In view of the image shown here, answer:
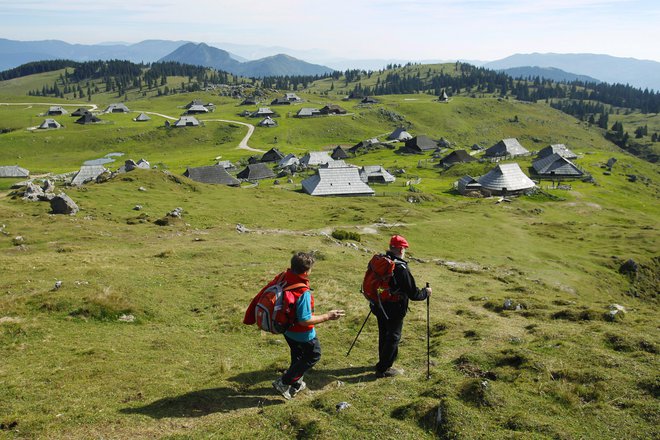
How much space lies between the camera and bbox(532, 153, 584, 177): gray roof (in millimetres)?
93312

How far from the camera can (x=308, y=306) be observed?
948 centimetres

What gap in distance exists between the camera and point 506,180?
77938mm

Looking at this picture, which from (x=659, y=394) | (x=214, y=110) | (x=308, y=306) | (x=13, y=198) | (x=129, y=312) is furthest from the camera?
(x=214, y=110)

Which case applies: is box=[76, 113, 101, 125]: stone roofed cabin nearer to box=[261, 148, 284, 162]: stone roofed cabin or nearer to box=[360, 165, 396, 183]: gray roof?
box=[261, 148, 284, 162]: stone roofed cabin

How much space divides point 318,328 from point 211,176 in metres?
65.5

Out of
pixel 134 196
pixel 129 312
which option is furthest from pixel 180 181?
pixel 129 312

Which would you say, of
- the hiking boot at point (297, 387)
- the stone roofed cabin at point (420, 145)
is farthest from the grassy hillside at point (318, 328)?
the stone roofed cabin at point (420, 145)

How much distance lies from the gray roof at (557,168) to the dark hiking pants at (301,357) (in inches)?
3860

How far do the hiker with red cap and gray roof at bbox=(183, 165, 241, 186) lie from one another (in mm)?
68779

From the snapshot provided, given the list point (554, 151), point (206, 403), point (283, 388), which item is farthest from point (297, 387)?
point (554, 151)

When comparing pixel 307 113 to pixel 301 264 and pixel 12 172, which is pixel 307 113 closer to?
pixel 12 172

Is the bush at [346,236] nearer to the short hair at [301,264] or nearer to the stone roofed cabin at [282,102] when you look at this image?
the short hair at [301,264]

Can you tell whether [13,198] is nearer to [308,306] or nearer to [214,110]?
[308,306]

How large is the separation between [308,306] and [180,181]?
164 feet
